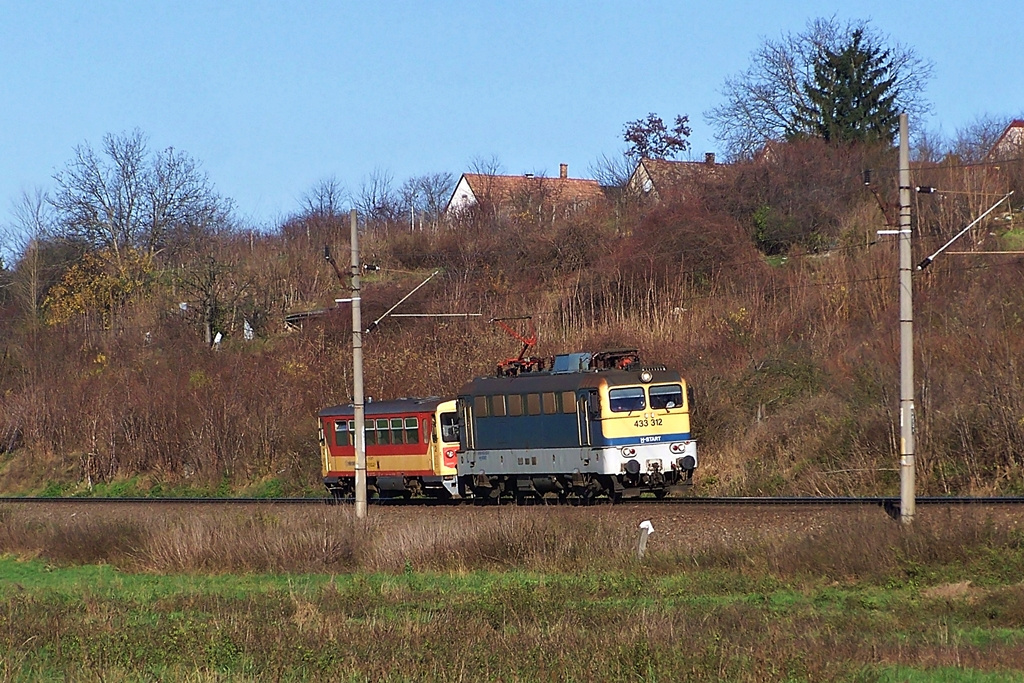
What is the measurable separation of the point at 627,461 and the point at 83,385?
1250 inches

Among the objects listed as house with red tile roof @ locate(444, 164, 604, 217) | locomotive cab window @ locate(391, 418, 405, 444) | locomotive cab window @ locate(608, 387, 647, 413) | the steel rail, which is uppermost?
house with red tile roof @ locate(444, 164, 604, 217)

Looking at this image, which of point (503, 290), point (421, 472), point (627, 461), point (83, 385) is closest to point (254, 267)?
point (83, 385)

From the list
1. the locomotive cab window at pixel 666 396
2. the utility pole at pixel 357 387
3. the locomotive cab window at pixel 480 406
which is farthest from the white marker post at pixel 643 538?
the locomotive cab window at pixel 480 406

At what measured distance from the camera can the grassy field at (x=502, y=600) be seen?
12.8 meters

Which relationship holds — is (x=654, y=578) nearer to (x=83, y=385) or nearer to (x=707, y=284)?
(x=707, y=284)

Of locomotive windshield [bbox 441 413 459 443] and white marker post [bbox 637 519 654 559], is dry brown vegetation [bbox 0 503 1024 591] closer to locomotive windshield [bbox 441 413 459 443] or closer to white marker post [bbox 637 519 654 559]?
white marker post [bbox 637 519 654 559]

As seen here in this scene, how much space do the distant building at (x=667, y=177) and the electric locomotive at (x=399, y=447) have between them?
2428 centimetres

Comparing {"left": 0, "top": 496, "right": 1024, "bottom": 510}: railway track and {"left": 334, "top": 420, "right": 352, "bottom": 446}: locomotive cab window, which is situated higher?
{"left": 334, "top": 420, "right": 352, "bottom": 446}: locomotive cab window

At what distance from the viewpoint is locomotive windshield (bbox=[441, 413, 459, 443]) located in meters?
34.3

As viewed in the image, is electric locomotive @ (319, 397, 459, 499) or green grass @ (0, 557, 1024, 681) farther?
electric locomotive @ (319, 397, 459, 499)

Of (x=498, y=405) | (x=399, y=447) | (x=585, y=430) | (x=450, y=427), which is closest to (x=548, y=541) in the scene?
(x=585, y=430)

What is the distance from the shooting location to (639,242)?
5000cm

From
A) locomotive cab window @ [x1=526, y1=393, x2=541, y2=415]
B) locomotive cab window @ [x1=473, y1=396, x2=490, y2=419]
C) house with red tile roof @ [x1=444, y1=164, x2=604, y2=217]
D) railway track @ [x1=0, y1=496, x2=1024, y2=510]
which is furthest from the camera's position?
house with red tile roof @ [x1=444, y1=164, x2=604, y2=217]

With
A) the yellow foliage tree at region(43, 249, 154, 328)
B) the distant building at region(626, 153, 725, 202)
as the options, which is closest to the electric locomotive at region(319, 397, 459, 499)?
the distant building at region(626, 153, 725, 202)
